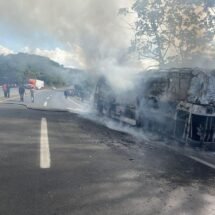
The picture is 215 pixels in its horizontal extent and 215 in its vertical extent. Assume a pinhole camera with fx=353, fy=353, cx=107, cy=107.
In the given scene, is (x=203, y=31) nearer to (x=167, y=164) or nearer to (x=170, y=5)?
(x=170, y=5)

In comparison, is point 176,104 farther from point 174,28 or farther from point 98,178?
point 174,28

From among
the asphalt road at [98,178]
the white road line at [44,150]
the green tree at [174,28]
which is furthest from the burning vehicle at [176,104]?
the green tree at [174,28]

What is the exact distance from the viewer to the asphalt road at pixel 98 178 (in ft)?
13.9

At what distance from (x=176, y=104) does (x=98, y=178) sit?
449cm

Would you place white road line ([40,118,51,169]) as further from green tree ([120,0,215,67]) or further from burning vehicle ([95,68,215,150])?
green tree ([120,0,215,67])

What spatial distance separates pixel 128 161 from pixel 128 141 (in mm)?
2478

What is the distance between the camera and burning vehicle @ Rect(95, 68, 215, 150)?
8.53m

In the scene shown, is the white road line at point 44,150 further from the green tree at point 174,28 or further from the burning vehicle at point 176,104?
the green tree at point 174,28

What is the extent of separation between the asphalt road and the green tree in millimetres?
14343

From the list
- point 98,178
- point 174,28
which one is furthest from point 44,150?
point 174,28

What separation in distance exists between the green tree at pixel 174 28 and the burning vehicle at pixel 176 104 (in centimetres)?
1093

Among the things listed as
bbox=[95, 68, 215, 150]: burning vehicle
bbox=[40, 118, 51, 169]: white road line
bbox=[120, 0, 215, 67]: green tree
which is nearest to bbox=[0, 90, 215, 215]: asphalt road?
bbox=[40, 118, 51, 169]: white road line

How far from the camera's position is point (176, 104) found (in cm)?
930

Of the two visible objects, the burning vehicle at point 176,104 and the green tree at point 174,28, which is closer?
the burning vehicle at point 176,104
